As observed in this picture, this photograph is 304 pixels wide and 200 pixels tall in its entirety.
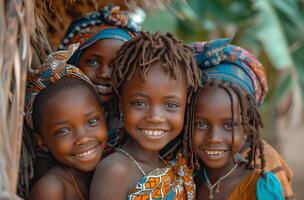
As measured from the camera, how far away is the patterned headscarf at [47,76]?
2531 millimetres

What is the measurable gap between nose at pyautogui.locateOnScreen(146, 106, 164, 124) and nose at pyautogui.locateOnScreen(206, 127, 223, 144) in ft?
0.84

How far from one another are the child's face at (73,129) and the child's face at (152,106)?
13 cm

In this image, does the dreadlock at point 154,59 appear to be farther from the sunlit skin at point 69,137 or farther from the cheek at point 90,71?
the cheek at point 90,71

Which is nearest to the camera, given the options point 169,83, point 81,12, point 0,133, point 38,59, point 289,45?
point 0,133

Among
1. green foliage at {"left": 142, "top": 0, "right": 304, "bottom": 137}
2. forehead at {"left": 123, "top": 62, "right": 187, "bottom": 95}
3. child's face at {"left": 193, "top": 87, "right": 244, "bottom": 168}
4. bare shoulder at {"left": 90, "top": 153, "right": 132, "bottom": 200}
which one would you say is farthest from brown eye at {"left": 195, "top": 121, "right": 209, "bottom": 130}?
green foliage at {"left": 142, "top": 0, "right": 304, "bottom": 137}

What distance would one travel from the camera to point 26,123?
2.64m

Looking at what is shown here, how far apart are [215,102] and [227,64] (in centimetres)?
23

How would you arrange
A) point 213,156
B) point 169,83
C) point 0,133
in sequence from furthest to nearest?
point 213,156 → point 169,83 → point 0,133

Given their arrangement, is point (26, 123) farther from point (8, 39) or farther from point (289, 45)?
point (289, 45)

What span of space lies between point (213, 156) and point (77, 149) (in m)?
0.56

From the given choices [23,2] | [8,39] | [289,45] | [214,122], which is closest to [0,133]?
[8,39]

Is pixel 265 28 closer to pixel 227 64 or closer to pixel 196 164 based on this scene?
pixel 227 64

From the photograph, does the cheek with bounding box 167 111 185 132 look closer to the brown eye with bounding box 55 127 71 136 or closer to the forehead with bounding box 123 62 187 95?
the forehead with bounding box 123 62 187 95

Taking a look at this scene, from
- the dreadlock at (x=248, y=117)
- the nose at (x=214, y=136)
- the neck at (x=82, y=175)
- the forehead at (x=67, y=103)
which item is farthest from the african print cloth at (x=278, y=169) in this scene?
the forehead at (x=67, y=103)
